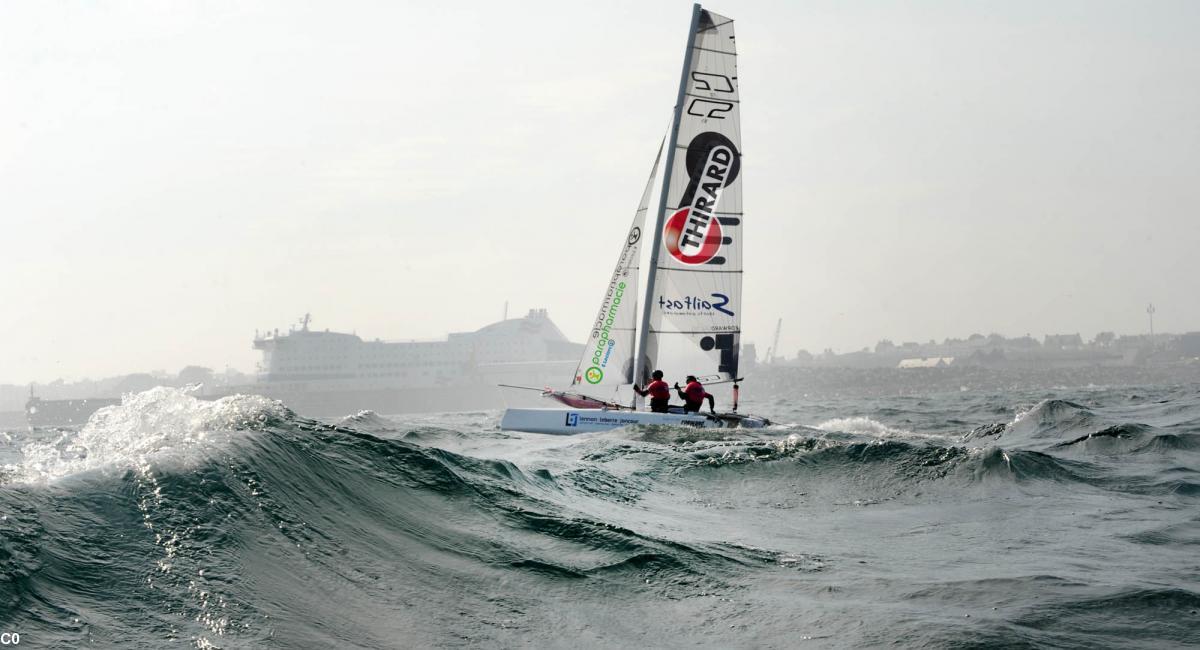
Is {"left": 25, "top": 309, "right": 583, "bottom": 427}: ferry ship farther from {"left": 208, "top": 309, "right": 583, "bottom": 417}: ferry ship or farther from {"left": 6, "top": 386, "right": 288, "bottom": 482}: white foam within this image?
{"left": 6, "top": 386, "right": 288, "bottom": 482}: white foam

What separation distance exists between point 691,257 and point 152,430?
35.6ft

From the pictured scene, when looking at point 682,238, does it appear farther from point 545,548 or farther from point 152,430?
point 545,548

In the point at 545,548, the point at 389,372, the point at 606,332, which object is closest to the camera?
the point at 545,548

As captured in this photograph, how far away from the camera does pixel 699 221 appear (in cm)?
1670

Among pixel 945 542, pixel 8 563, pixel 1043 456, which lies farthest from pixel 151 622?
pixel 1043 456

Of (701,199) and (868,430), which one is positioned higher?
(701,199)

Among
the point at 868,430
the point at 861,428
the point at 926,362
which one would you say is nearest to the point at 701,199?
the point at 861,428

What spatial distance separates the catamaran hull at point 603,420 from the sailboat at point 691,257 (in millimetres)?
1805

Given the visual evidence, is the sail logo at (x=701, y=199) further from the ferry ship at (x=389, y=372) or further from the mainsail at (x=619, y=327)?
the ferry ship at (x=389, y=372)

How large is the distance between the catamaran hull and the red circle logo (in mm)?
3491

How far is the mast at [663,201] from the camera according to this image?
1644cm

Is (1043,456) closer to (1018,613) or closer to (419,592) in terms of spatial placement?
(1018,613)

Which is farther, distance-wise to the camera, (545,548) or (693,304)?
(693,304)

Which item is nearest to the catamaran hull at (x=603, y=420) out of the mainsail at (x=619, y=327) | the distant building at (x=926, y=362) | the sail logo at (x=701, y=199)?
the mainsail at (x=619, y=327)
